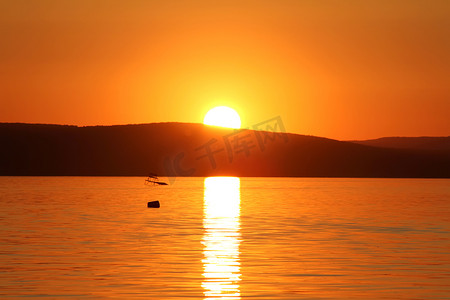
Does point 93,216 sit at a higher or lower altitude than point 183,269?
higher

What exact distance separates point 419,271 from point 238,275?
6820 mm

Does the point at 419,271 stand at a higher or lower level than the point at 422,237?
lower

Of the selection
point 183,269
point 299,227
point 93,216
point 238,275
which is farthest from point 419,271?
point 93,216

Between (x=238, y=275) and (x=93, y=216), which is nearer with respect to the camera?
(x=238, y=275)

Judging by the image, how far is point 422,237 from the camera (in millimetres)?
43594

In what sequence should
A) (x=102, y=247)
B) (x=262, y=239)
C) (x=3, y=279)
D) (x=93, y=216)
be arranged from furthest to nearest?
(x=93, y=216) < (x=262, y=239) < (x=102, y=247) < (x=3, y=279)

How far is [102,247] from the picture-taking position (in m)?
37.3

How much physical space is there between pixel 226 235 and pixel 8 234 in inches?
463

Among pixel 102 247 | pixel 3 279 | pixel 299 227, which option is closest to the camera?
pixel 3 279

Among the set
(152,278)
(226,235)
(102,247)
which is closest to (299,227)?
(226,235)

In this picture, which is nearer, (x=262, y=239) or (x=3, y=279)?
(x=3, y=279)

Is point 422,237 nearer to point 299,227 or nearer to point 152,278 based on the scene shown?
point 299,227

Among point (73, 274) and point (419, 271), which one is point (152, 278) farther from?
point (419, 271)

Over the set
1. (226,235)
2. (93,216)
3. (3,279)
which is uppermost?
(93,216)
